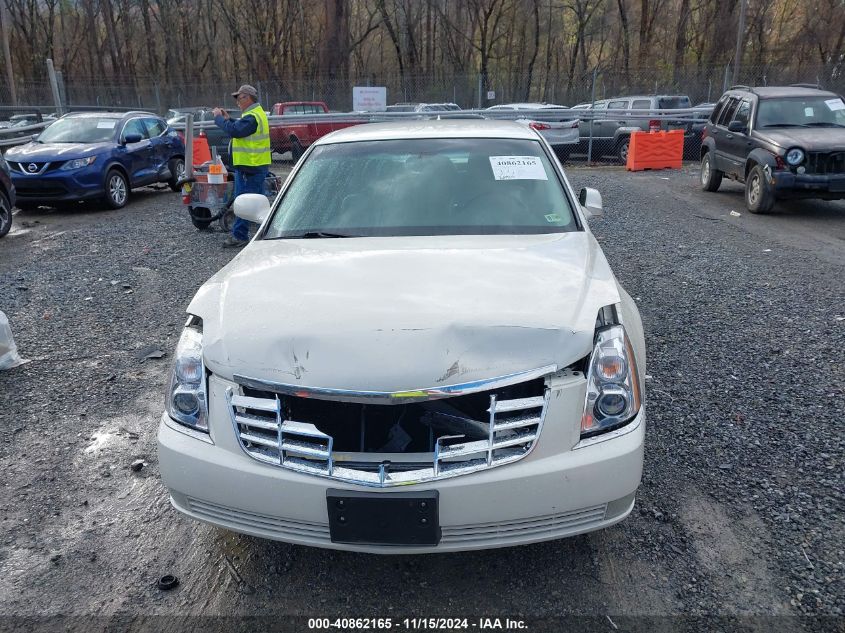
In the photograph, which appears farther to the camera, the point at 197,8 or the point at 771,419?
the point at 197,8

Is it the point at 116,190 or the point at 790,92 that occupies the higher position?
the point at 790,92

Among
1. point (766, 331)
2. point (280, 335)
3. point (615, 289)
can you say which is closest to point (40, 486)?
point (280, 335)

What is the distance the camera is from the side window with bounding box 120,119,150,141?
12.4m

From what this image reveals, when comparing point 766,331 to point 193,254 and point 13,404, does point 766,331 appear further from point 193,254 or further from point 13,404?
point 193,254

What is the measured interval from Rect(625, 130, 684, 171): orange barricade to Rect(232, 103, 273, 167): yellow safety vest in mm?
10630

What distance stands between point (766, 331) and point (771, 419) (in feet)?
5.57

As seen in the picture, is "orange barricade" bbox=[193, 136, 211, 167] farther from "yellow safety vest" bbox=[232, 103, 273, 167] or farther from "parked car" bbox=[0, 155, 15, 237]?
"yellow safety vest" bbox=[232, 103, 273, 167]

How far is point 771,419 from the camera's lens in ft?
12.7

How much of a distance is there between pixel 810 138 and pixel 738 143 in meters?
1.31

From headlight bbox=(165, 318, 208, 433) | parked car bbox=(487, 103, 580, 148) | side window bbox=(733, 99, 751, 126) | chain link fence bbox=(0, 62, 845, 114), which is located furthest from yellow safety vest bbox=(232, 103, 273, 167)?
chain link fence bbox=(0, 62, 845, 114)

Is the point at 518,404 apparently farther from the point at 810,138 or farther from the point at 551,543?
the point at 810,138

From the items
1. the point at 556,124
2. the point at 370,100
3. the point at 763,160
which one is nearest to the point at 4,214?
the point at 763,160

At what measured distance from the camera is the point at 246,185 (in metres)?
8.71

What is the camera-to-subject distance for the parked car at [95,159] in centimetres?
1112
